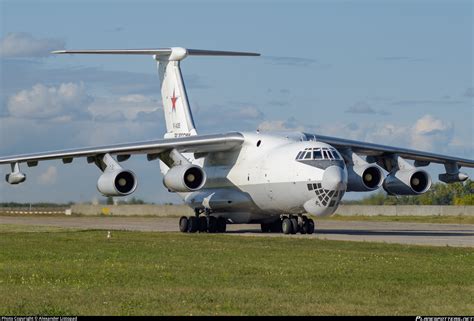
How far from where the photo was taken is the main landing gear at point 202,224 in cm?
3362

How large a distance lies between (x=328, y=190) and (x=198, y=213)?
7.10m

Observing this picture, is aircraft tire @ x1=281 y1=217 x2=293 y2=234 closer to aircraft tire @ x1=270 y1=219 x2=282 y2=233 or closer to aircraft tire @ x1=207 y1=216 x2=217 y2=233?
aircraft tire @ x1=270 y1=219 x2=282 y2=233

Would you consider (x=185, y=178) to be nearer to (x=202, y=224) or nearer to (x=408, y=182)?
(x=202, y=224)

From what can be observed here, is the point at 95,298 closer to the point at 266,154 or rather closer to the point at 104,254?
the point at 104,254

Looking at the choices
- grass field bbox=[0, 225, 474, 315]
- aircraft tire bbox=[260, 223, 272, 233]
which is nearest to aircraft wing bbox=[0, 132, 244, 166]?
aircraft tire bbox=[260, 223, 272, 233]

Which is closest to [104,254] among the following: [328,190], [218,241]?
[218,241]

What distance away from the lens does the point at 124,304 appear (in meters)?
12.2

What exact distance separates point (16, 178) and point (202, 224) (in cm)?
649

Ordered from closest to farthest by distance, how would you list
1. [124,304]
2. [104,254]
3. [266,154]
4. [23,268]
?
[124,304], [23,268], [104,254], [266,154]

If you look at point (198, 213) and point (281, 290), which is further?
point (198, 213)

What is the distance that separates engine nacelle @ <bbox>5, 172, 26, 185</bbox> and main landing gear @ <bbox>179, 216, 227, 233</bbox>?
5.60m

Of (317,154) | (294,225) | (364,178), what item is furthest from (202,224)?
(317,154)

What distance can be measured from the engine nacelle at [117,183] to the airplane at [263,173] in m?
0.03

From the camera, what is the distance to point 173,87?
125 feet
